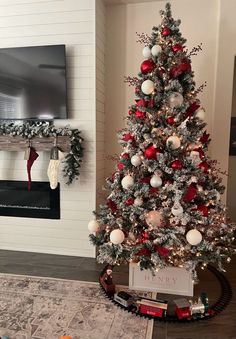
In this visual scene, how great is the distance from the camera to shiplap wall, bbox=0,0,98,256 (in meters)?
2.65

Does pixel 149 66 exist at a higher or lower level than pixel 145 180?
higher

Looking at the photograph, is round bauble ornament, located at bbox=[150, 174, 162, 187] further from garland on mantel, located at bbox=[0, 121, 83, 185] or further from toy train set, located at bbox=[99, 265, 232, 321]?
garland on mantel, located at bbox=[0, 121, 83, 185]

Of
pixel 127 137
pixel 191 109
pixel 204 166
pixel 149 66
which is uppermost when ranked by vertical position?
pixel 149 66

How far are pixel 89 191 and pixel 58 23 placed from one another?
68.0 inches

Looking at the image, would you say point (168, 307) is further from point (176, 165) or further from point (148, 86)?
point (148, 86)

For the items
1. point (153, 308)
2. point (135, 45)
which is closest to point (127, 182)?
point (153, 308)

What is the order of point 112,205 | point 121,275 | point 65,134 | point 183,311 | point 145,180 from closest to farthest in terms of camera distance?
1. point 183,311
2. point 145,180
3. point 112,205
4. point 121,275
5. point 65,134

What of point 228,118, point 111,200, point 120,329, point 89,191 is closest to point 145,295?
point 120,329

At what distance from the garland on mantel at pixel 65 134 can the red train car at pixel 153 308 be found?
1330 mm

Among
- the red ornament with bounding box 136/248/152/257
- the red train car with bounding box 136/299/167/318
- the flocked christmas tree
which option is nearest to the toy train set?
the red train car with bounding box 136/299/167/318

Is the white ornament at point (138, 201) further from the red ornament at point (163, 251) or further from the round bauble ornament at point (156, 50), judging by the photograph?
the round bauble ornament at point (156, 50)

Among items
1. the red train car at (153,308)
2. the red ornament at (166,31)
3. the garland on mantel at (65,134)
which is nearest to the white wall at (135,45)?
the garland on mantel at (65,134)

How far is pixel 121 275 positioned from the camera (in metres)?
2.49

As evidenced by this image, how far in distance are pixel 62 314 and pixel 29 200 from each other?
4.55 ft
